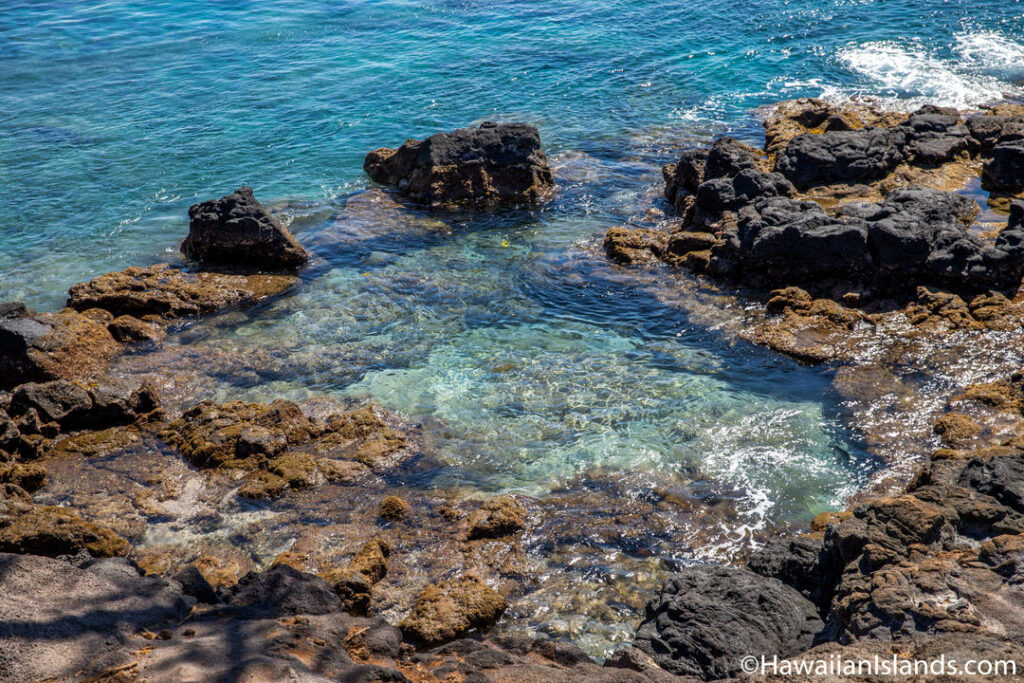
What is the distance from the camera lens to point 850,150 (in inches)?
737

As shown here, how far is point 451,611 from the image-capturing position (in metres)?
7.65

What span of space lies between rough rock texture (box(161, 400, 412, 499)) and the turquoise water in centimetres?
80

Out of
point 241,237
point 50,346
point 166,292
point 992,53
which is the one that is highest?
point 992,53

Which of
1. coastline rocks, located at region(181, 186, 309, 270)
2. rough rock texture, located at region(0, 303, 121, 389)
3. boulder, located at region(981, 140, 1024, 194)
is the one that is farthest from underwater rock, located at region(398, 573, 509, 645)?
boulder, located at region(981, 140, 1024, 194)

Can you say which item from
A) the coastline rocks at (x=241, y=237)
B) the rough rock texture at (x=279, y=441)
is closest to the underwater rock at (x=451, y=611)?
the rough rock texture at (x=279, y=441)

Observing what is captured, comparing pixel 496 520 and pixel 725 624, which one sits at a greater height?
pixel 725 624

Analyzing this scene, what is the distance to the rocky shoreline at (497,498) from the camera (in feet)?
20.3

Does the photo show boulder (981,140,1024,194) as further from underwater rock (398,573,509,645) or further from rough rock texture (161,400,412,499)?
underwater rock (398,573,509,645)

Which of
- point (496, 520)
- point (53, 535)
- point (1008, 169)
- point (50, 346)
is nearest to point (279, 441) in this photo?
point (53, 535)

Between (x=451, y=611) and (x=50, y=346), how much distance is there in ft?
29.5

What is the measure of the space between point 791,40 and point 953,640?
30168mm

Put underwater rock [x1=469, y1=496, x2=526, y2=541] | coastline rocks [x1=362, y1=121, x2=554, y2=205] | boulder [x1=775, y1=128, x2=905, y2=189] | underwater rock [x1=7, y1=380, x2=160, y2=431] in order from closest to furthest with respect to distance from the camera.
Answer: underwater rock [x1=469, y1=496, x2=526, y2=541], underwater rock [x1=7, y1=380, x2=160, y2=431], boulder [x1=775, y1=128, x2=905, y2=189], coastline rocks [x1=362, y1=121, x2=554, y2=205]

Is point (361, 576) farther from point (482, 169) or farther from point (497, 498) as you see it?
point (482, 169)

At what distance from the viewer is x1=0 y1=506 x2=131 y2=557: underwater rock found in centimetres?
791
